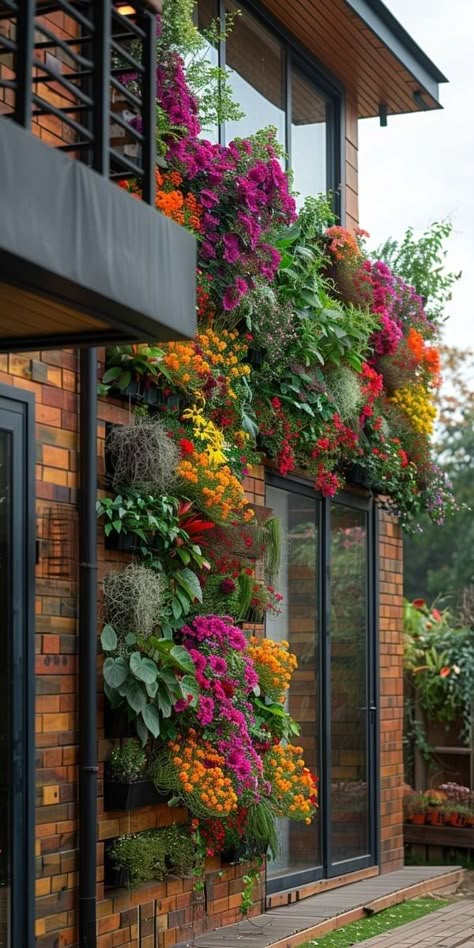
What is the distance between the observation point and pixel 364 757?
9508 mm

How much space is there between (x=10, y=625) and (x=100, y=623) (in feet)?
2.25

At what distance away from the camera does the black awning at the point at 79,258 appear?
387cm

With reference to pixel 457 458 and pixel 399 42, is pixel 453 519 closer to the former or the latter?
pixel 457 458

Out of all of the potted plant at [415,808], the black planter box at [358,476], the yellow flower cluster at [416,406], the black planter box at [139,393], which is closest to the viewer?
the black planter box at [139,393]

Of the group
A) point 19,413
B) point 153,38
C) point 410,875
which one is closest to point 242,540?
point 19,413

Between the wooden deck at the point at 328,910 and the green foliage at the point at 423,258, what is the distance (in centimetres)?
396

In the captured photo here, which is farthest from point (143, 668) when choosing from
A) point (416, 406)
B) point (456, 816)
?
point (456, 816)

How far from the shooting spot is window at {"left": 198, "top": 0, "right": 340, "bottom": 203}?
8.18 metres

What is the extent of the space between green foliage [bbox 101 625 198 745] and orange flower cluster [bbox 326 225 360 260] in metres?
3.33

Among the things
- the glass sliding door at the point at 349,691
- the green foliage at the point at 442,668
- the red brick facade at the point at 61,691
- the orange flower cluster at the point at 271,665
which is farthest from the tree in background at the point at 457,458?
the red brick facade at the point at 61,691

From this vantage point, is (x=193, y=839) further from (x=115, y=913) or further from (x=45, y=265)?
(x=45, y=265)

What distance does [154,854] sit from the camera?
623cm

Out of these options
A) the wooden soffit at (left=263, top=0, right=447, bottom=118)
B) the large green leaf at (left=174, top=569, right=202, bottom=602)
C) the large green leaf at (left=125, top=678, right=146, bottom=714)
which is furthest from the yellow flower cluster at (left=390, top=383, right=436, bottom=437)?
the large green leaf at (left=125, top=678, right=146, bottom=714)

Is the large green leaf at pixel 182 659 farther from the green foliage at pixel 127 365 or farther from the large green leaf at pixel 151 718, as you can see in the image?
the green foliage at pixel 127 365
